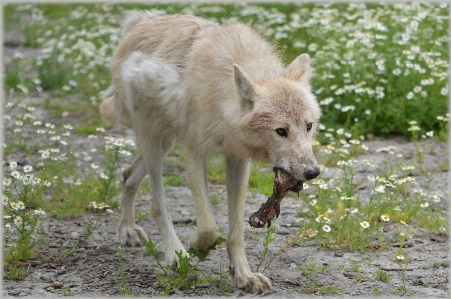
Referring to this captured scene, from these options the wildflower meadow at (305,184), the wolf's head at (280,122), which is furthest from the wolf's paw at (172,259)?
the wolf's head at (280,122)

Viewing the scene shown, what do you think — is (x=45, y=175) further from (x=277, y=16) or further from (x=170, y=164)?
(x=277, y=16)

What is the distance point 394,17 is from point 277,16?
2.47m

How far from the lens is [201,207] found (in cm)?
545

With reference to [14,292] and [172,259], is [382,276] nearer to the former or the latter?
[172,259]

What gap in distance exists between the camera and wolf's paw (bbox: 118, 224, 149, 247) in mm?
6445

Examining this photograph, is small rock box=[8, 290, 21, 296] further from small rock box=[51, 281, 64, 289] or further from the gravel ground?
small rock box=[51, 281, 64, 289]

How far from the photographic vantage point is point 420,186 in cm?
769

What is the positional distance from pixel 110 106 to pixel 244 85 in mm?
2360

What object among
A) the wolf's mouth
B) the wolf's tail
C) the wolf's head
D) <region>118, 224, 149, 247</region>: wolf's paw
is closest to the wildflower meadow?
<region>118, 224, 149, 247</region>: wolf's paw

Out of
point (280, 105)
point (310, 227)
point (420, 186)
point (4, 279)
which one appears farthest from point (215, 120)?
point (420, 186)

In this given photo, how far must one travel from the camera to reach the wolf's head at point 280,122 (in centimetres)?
479

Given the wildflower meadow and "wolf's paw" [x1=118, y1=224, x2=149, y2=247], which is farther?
"wolf's paw" [x1=118, y1=224, x2=149, y2=247]

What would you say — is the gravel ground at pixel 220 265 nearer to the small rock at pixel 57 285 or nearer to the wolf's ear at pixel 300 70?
the small rock at pixel 57 285

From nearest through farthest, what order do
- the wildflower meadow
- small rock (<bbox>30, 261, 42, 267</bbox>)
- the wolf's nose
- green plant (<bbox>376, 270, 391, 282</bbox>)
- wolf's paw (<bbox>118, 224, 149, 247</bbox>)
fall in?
the wolf's nose, green plant (<bbox>376, 270, 391, 282</bbox>), the wildflower meadow, small rock (<bbox>30, 261, 42, 267</bbox>), wolf's paw (<bbox>118, 224, 149, 247</bbox>)
